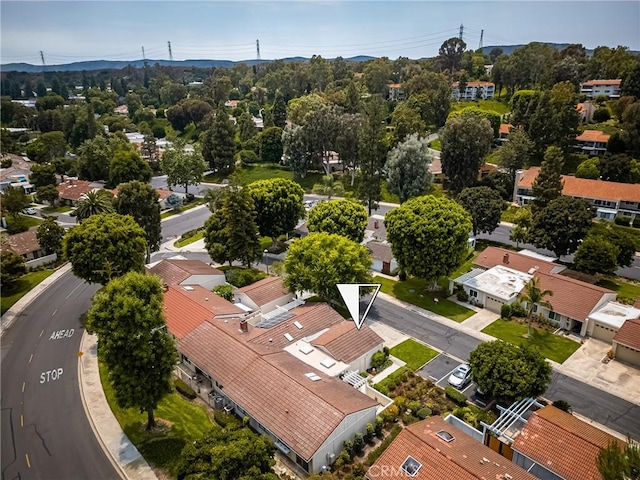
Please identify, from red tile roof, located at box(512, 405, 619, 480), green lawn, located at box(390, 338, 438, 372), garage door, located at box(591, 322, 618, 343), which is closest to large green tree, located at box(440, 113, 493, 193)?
garage door, located at box(591, 322, 618, 343)

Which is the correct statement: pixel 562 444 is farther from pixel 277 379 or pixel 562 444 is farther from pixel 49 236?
pixel 49 236

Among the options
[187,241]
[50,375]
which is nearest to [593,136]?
[187,241]

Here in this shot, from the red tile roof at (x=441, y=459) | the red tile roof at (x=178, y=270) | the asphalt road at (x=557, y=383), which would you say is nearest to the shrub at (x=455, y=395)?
the asphalt road at (x=557, y=383)

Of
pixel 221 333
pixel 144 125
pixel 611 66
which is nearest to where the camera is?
pixel 221 333

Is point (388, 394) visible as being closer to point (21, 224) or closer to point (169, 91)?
point (21, 224)

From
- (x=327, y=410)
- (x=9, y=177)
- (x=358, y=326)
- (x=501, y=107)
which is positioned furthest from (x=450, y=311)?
(x=9, y=177)

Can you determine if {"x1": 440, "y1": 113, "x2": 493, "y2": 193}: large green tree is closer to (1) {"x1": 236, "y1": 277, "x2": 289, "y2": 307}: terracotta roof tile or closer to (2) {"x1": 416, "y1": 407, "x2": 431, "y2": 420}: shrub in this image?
(1) {"x1": 236, "y1": 277, "x2": 289, "y2": 307}: terracotta roof tile

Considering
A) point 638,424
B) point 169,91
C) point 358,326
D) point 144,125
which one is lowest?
point 638,424

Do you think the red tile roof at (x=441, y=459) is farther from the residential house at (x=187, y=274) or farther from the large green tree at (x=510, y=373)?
the residential house at (x=187, y=274)
